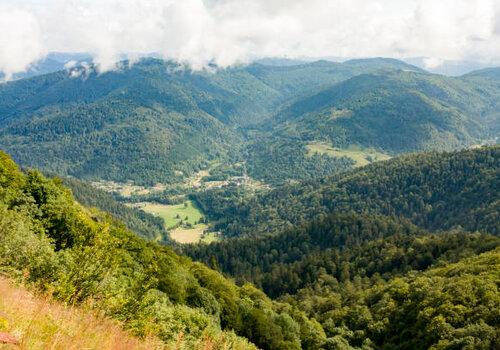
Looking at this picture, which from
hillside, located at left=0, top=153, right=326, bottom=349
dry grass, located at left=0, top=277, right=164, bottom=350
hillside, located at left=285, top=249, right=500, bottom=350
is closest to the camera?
dry grass, located at left=0, top=277, right=164, bottom=350

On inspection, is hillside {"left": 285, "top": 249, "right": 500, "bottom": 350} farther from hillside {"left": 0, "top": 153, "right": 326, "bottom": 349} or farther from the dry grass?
the dry grass

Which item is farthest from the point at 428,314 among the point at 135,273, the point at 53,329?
the point at 53,329

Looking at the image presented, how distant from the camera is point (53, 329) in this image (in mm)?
11688

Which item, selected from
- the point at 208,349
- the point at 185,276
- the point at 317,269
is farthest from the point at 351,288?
the point at 208,349

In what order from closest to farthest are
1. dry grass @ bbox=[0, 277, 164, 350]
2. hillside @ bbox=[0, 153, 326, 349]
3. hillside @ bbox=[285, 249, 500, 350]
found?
dry grass @ bbox=[0, 277, 164, 350] → hillside @ bbox=[0, 153, 326, 349] → hillside @ bbox=[285, 249, 500, 350]

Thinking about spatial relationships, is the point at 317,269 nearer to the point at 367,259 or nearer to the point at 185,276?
the point at 367,259

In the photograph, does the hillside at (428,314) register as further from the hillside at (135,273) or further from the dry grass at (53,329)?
the dry grass at (53,329)

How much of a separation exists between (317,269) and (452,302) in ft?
300

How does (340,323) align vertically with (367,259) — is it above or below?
below

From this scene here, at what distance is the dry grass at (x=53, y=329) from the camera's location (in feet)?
34.3

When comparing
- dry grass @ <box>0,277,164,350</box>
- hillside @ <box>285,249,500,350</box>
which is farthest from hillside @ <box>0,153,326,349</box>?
hillside @ <box>285,249,500,350</box>

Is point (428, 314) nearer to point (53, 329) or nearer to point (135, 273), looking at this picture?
point (135, 273)

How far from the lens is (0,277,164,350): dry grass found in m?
10.5

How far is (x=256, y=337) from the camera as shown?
6750cm
